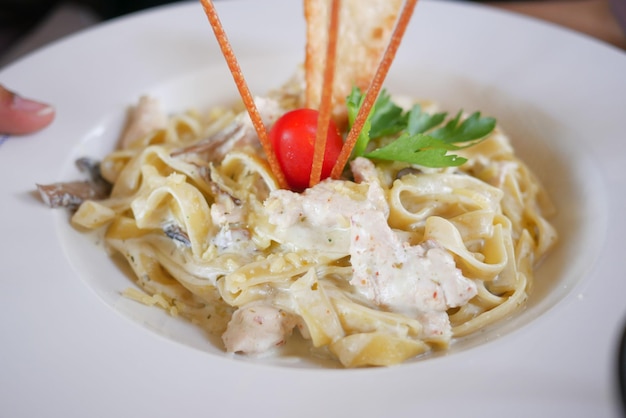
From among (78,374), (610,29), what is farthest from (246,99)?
(610,29)

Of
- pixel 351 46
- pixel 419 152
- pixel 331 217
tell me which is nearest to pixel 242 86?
pixel 331 217

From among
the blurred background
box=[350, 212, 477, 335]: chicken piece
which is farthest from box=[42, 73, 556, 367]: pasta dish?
the blurred background

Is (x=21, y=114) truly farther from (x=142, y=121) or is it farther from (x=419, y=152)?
(x=419, y=152)

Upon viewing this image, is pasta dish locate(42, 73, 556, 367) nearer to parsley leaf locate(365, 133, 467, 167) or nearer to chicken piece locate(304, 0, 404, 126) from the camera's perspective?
parsley leaf locate(365, 133, 467, 167)

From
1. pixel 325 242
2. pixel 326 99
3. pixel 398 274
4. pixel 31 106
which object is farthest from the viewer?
pixel 31 106

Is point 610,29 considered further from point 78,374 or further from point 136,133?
point 78,374

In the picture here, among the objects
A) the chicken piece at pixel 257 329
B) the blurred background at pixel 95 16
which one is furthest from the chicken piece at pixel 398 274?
the blurred background at pixel 95 16
